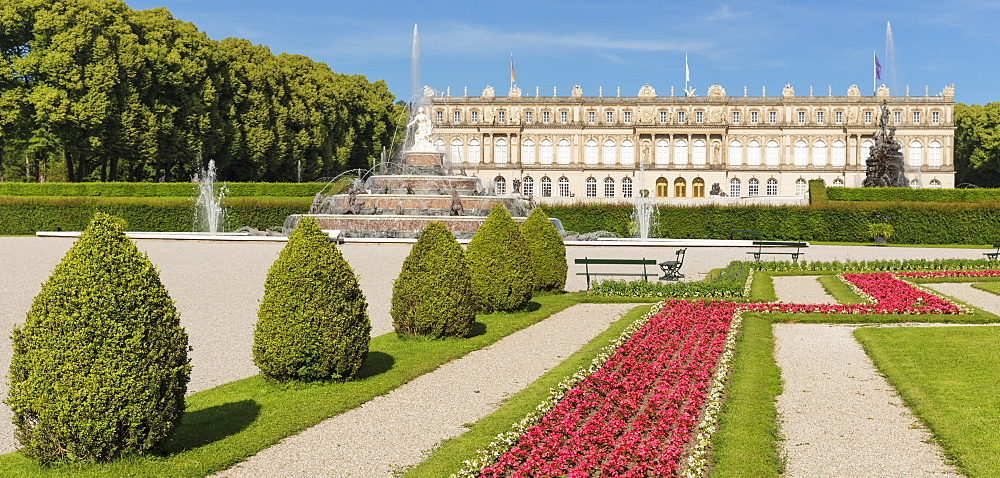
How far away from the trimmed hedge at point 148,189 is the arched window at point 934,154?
64.6 m

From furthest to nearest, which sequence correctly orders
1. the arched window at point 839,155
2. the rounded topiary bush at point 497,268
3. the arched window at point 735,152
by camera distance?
1. the arched window at point 735,152
2. the arched window at point 839,155
3. the rounded topiary bush at point 497,268

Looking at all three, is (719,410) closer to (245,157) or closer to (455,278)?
(455,278)

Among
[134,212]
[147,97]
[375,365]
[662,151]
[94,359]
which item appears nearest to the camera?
[94,359]

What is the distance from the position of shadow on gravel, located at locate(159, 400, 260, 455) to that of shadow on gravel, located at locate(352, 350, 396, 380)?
1.50 meters

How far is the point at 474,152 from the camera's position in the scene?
91.9 meters

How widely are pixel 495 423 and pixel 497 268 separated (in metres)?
6.72

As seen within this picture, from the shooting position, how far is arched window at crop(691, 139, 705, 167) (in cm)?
8956

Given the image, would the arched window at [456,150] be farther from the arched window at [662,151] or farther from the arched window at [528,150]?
the arched window at [662,151]

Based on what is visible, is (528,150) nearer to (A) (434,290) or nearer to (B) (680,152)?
(B) (680,152)

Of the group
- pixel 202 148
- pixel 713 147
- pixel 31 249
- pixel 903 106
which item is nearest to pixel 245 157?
pixel 202 148

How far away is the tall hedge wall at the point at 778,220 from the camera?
36938mm

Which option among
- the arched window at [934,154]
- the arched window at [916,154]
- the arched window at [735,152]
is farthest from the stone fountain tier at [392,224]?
the arched window at [934,154]

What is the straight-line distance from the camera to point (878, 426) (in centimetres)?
761

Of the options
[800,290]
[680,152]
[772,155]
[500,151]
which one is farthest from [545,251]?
[772,155]
